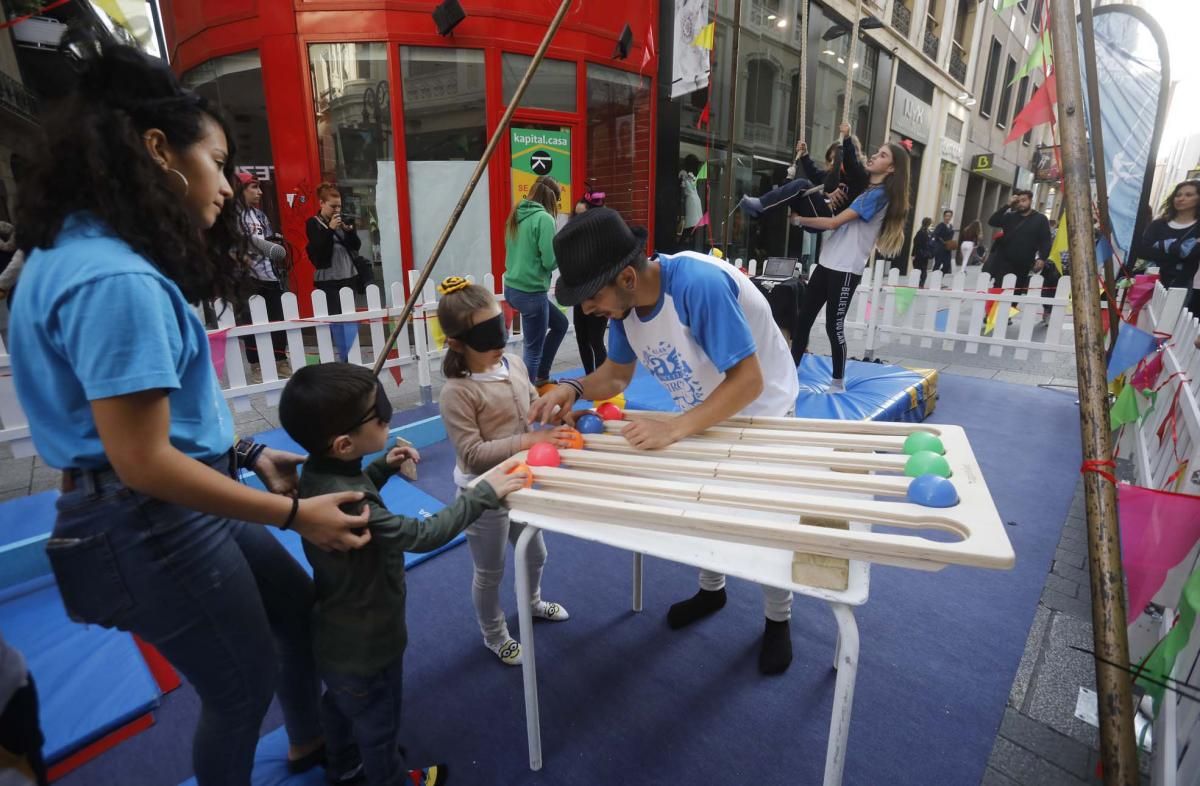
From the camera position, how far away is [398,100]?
6.76 meters

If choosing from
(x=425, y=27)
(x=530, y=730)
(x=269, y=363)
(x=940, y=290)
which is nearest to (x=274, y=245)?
(x=269, y=363)

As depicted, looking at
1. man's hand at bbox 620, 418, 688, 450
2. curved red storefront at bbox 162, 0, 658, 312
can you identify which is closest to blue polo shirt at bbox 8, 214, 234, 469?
man's hand at bbox 620, 418, 688, 450

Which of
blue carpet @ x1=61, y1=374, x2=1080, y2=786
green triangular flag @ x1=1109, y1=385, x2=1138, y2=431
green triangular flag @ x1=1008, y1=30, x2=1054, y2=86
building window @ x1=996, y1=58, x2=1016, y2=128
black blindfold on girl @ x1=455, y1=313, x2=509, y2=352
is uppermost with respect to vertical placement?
building window @ x1=996, y1=58, x2=1016, y2=128

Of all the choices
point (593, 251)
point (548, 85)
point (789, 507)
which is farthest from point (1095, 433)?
point (548, 85)

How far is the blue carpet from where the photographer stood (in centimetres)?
176

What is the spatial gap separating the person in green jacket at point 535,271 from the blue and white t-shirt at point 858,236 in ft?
7.22

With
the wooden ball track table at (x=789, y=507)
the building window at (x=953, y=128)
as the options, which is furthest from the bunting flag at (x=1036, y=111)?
the building window at (x=953, y=128)

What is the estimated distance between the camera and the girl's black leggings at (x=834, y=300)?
443cm

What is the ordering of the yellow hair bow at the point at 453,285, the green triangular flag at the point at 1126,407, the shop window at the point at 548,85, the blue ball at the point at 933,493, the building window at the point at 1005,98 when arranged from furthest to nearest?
the building window at the point at 1005,98
the shop window at the point at 548,85
the green triangular flag at the point at 1126,407
the yellow hair bow at the point at 453,285
the blue ball at the point at 933,493

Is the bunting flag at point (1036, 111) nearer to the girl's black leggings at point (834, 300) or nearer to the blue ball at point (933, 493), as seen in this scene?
the girl's black leggings at point (834, 300)

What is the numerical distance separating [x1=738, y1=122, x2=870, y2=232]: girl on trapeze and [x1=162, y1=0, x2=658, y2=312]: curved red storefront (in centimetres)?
370

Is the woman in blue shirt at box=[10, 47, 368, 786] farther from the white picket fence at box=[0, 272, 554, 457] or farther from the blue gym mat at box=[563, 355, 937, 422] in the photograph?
the white picket fence at box=[0, 272, 554, 457]

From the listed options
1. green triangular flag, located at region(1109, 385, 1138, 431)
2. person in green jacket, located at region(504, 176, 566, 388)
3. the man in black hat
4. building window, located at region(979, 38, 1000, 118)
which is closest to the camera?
the man in black hat

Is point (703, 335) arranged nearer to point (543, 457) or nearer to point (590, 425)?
point (590, 425)
